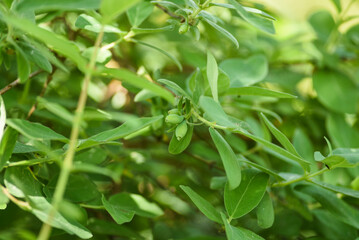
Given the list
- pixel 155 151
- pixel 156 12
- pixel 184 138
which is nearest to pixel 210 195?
pixel 155 151

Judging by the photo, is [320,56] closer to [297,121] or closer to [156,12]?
[297,121]

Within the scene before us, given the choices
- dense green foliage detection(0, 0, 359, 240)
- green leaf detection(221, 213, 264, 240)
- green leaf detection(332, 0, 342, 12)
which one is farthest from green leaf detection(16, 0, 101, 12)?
green leaf detection(332, 0, 342, 12)

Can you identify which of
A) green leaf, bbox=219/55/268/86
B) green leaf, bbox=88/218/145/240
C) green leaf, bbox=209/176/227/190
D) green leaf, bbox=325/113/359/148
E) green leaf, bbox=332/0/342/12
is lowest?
green leaf, bbox=325/113/359/148

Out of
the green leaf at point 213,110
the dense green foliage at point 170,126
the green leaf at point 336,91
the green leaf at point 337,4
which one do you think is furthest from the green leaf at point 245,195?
the green leaf at point 337,4

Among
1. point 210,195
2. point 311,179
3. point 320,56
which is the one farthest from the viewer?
point 320,56

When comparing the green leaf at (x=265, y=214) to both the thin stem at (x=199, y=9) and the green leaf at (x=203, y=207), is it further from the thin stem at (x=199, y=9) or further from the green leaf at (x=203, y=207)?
the thin stem at (x=199, y=9)

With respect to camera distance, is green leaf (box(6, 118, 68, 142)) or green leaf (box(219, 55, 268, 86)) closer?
green leaf (box(6, 118, 68, 142))

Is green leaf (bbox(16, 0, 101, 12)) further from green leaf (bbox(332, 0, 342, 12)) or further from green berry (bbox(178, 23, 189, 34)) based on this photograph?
green leaf (bbox(332, 0, 342, 12))
